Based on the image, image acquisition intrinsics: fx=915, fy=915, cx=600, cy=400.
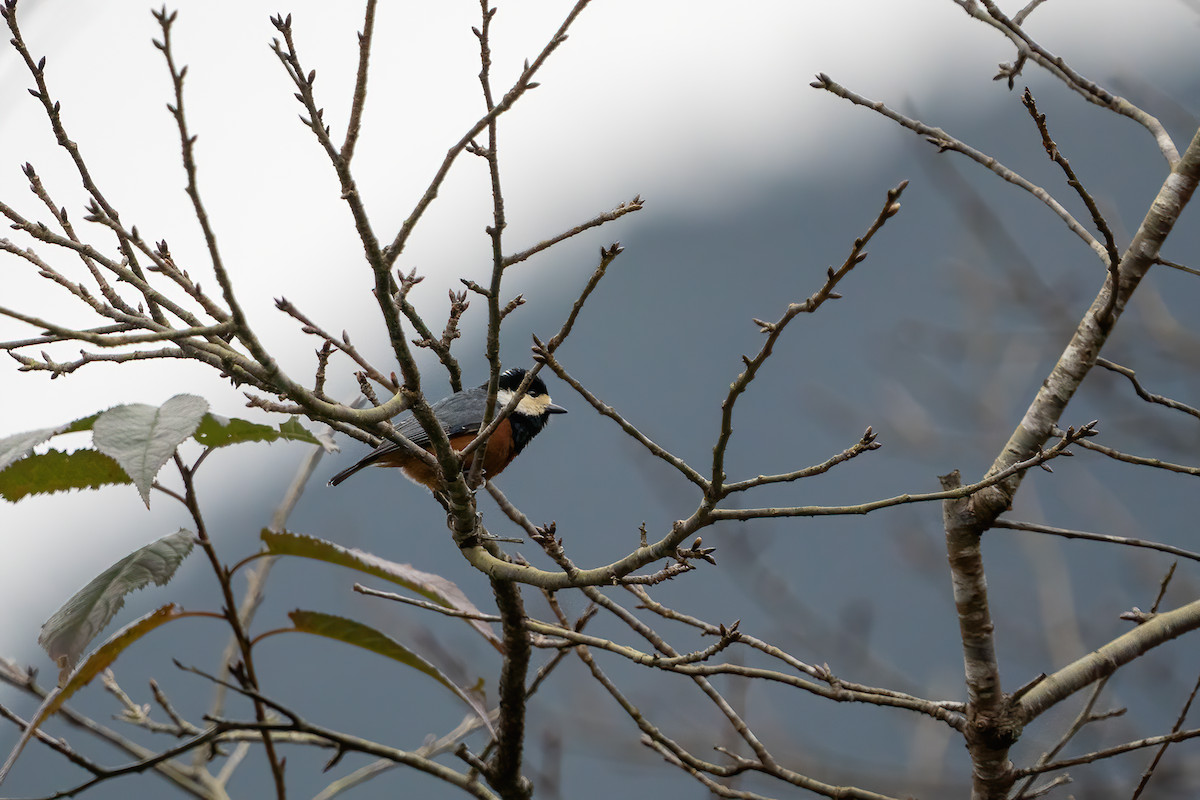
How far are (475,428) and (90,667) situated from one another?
288 cm

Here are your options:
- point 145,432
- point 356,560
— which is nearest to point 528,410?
point 356,560

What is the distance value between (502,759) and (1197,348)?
77.4 inches

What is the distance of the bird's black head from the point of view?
4332 mm

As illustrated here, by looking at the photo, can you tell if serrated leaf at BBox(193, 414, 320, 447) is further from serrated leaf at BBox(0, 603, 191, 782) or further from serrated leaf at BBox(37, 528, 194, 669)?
serrated leaf at BBox(0, 603, 191, 782)

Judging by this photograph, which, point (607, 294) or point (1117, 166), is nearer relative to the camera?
point (1117, 166)

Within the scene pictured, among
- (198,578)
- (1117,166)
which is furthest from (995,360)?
(198,578)

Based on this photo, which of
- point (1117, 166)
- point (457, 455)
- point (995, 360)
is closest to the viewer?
point (457, 455)

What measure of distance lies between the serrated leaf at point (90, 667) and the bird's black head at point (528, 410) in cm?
265

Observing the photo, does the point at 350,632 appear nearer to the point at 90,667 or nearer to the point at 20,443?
the point at 90,667

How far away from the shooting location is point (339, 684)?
5.39 m

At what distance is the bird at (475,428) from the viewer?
12.9ft

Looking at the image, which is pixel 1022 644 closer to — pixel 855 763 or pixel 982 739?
pixel 855 763

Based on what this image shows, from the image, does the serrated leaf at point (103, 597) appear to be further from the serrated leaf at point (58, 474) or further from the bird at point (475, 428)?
the bird at point (475, 428)

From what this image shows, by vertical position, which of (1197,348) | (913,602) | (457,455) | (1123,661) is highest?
(913,602)
